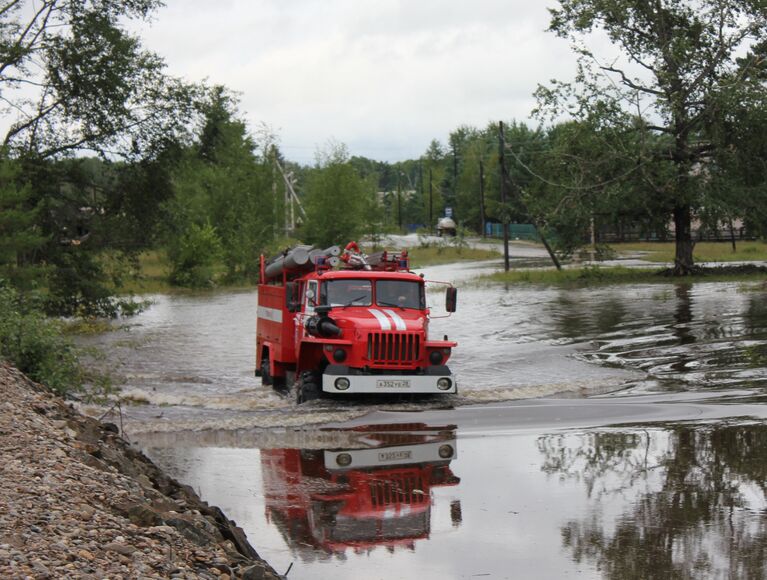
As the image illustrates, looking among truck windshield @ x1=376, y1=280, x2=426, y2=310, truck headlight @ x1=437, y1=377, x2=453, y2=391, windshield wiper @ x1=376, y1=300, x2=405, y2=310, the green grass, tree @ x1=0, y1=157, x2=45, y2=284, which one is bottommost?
truck headlight @ x1=437, y1=377, x2=453, y2=391

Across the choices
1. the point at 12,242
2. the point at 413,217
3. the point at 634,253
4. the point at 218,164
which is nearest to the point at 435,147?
the point at 413,217

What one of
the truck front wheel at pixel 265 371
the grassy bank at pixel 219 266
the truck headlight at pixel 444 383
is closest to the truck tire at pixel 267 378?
the truck front wheel at pixel 265 371

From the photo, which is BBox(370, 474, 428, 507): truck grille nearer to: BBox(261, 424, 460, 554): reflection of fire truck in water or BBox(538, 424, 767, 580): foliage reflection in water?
BBox(261, 424, 460, 554): reflection of fire truck in water

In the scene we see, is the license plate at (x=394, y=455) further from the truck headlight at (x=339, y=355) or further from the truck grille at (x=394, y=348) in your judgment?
the truck headlight at (x=339, y=355)

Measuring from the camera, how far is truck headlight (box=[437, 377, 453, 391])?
17.0 meters

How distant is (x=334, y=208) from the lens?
82.4m

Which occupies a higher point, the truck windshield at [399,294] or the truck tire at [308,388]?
the truck windshield at [399,294]

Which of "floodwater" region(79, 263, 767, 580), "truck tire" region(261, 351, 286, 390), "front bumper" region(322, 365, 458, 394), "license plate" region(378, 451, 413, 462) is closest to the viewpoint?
"floodwater" region(79, 263, 767, 580)

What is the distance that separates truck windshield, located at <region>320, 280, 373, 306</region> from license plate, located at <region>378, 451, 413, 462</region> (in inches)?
194

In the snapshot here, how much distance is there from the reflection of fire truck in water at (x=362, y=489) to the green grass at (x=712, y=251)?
47.4 metres

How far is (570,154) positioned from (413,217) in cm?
12578

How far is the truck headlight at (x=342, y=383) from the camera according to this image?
54.4 ft

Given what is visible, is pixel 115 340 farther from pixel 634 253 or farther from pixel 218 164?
pixel 634 253

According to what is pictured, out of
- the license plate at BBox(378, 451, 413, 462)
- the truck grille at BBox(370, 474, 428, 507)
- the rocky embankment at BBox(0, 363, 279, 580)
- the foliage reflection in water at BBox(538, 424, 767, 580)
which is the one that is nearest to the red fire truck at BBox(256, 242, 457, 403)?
the license plate at BBox(378, 451, 413, 462)
